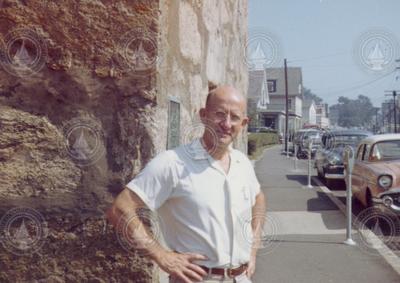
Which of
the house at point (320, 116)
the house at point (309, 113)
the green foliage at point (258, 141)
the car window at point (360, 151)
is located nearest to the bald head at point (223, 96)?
the car window at point (360, 151)

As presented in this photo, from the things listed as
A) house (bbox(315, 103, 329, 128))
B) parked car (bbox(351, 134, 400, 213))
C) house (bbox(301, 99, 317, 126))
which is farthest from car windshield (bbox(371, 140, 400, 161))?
house (bbox(301, 99, 317, 126))

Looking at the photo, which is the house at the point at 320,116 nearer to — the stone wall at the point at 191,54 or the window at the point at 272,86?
the window at the point at 272,86

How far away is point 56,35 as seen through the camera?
232 centimetres

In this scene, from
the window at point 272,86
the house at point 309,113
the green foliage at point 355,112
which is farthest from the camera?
the green foliage at point 355,112

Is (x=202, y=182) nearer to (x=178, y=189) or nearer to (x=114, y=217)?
(x=178, y=189)

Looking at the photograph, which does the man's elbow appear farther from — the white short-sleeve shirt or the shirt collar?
the shirt collar

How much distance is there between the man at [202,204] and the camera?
1829 mm

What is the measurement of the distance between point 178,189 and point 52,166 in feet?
2.46

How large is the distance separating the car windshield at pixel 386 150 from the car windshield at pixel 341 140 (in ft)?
18.3

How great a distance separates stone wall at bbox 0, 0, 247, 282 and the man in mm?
395

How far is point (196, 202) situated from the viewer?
1.92 metres

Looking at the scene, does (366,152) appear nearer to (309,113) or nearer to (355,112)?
(309,113)

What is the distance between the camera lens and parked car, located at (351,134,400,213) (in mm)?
7773

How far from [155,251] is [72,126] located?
0.84 meters
